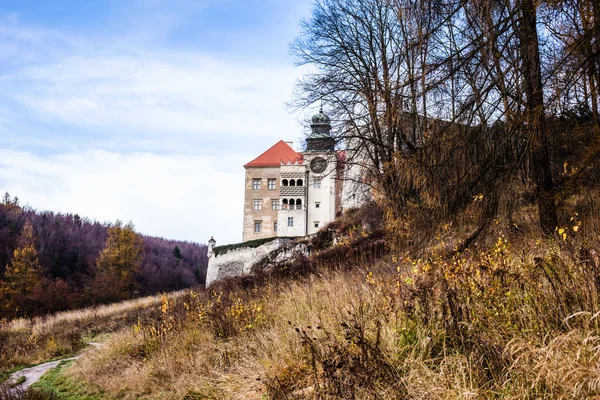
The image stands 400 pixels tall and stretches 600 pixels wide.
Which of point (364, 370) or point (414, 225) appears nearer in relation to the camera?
point (364, 370)

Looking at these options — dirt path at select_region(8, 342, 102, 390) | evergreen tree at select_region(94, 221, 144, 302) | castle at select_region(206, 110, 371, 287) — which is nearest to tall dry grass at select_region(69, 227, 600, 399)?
dirt path at select_region(8, 342, 102, 390)

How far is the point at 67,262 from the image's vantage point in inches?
2511

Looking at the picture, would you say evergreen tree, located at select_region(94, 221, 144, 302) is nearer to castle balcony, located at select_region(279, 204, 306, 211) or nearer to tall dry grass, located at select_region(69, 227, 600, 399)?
castle balcony, located at select_region(279, 204, 306, 211)

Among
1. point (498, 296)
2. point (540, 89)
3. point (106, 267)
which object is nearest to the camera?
point (498, 296)

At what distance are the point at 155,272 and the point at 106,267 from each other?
24452 mm

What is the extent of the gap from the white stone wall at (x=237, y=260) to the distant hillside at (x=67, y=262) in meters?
12.6

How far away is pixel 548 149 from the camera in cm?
613

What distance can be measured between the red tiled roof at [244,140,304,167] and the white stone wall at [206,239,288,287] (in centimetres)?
1431

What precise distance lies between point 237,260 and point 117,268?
1678 cm

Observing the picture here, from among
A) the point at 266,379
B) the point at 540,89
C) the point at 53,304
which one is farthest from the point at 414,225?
the point at 53,304

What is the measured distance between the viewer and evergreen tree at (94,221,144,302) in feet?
139

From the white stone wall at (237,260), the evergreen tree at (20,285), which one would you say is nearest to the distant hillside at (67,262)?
the evergreen tree at (20,285)

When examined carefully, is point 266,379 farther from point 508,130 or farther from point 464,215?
point 508,130

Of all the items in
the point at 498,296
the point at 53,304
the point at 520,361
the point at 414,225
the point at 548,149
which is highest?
the point at 548,149
